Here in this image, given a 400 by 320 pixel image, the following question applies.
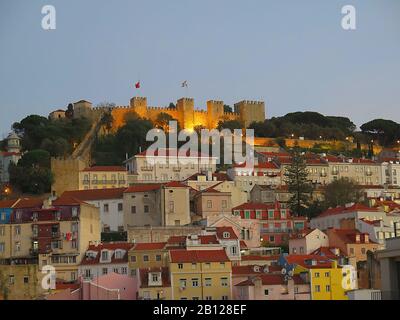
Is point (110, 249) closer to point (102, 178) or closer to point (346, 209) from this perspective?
point (346, 209)

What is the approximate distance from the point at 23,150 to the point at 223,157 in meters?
16.4

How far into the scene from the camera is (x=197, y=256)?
4150 centimetres

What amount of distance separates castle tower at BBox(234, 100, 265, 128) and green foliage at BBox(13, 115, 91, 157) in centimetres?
1770

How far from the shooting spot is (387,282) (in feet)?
72.1

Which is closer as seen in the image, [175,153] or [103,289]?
[103,289]

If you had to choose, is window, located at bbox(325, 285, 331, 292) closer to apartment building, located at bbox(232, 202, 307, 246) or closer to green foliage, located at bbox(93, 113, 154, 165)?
apartment building, located at bbox(232, 202, 307, 246)

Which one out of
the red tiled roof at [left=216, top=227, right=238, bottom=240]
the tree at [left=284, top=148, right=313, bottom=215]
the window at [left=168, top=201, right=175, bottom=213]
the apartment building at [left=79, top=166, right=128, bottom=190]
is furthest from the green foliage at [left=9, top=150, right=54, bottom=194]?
the red tiled roof at [left=216, top=227, right=238, bottom=240]

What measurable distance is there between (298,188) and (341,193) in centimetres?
317

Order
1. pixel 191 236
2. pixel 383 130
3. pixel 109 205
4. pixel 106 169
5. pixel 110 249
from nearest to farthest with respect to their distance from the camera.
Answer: pixel 110 249
pixel 191 236
pixel 109 205
pixel 106 169
pixel 383 130

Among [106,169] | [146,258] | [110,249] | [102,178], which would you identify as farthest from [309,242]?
[106,169]

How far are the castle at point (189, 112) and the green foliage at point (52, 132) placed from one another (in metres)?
3.04

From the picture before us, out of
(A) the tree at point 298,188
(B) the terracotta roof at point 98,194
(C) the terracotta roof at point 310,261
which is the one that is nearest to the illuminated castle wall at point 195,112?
(A) the tree at point 298,188
